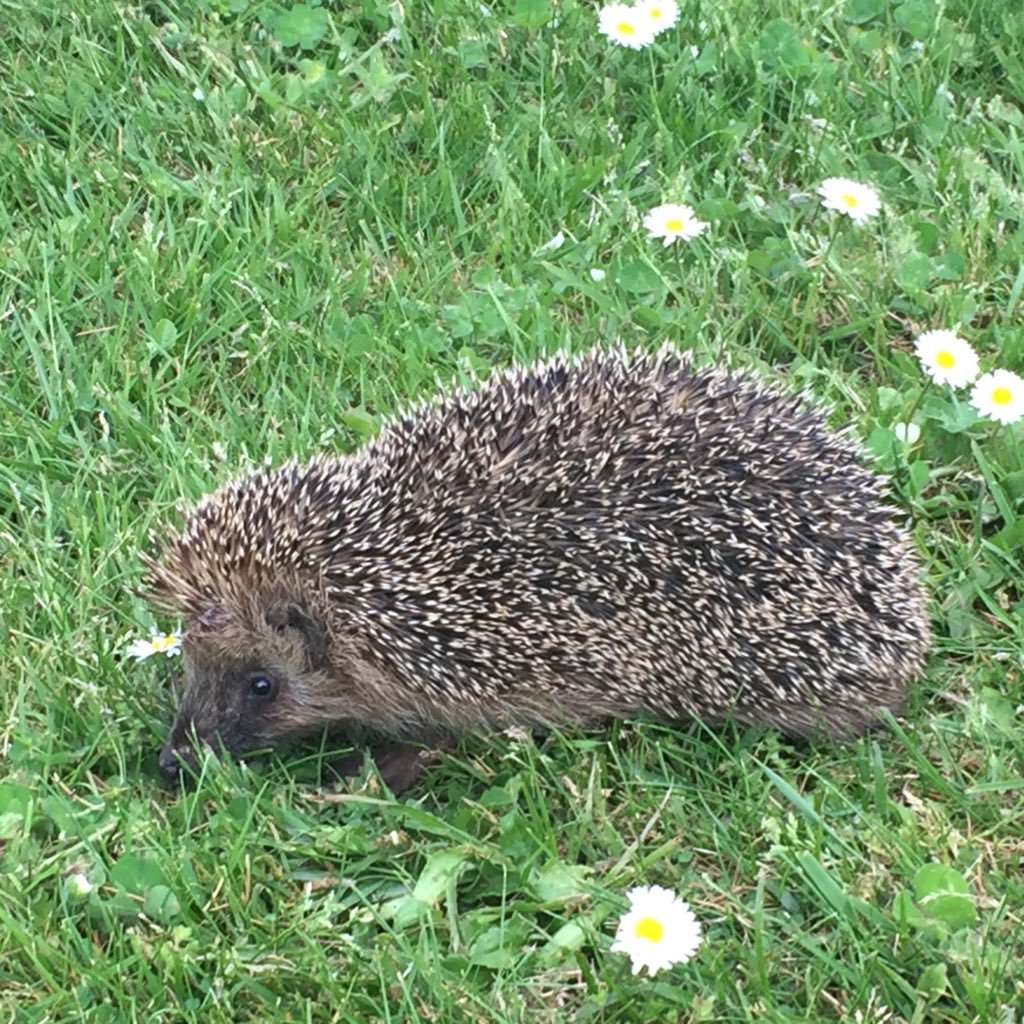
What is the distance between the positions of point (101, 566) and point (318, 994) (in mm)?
1650

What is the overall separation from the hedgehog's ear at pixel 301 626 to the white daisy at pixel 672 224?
2.35 m

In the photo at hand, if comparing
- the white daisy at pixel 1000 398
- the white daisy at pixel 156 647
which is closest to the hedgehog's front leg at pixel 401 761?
the white daisy at pixel 156 647

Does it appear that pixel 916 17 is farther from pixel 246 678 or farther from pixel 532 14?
pixel 246 678

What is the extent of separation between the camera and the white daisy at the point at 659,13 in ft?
21.9

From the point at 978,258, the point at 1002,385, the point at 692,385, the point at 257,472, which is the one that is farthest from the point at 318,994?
the point at 978,258

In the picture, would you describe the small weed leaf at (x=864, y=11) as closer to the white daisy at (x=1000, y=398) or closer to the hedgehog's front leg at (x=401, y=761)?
the white daisy at (x=1000, y=398)

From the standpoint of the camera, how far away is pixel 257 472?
15.4 feet

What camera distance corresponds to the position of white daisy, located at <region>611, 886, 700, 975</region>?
3.77m

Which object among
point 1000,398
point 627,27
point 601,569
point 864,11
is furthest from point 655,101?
point 601,569

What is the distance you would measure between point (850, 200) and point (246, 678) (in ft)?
9.98

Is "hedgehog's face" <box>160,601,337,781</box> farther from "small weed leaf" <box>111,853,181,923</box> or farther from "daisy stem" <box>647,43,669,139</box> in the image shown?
"daisy stem" <box>647,43,669,139</box>

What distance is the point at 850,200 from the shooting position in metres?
5.92

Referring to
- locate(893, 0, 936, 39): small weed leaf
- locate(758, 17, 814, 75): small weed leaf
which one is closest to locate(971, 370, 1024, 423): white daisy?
locate(758, 17, 814, 75): small weed leaf

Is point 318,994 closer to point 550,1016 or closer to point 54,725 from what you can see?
point 550,1016
